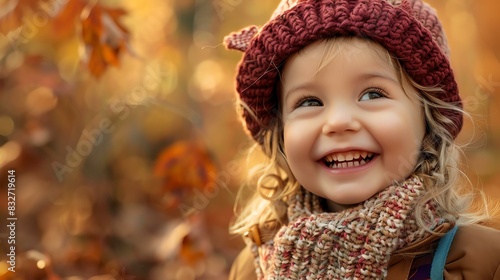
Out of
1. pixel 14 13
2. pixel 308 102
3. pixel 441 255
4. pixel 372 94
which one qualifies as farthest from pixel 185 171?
pixel 441 255

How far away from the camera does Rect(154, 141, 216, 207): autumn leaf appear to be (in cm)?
322

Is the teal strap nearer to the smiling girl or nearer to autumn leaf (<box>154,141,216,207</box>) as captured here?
the smiling girl

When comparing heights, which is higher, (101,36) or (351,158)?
(101,36)

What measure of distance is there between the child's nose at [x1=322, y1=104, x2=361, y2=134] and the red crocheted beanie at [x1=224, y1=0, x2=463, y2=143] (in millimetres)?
188

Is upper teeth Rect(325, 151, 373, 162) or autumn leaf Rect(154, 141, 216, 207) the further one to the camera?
autumn leaf Rect(154, 141, 216, 207)

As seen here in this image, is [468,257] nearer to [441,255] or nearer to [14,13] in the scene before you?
[441,255]

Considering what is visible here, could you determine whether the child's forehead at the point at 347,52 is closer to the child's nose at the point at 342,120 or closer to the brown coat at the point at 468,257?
the child's nose at the point at 342,120

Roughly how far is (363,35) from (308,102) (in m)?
0.23

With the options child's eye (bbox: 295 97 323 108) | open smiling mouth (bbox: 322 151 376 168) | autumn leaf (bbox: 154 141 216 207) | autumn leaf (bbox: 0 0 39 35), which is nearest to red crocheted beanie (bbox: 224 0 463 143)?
child's eye (bbox: 295 97 323 108)

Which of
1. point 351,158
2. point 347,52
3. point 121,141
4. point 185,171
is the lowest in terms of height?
point 351,158

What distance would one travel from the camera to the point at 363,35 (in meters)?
1.78

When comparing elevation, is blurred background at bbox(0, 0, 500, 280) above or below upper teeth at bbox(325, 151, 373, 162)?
above

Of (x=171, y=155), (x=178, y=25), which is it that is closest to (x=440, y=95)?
(x=171, y=155)

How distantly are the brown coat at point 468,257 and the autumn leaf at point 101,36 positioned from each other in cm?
143
